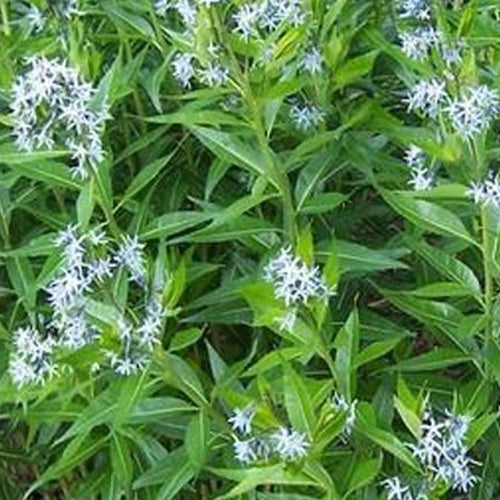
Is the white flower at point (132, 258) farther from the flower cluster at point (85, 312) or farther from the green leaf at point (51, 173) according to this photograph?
the green leaf at point (51, 173)

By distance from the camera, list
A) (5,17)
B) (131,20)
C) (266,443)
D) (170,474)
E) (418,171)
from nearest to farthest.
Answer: (266,443)
(418,171)
(170,474)
(131,20)
(5,17)

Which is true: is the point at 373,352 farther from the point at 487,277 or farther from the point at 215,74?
the point at 215,74

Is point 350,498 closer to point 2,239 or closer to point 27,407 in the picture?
point 27,407

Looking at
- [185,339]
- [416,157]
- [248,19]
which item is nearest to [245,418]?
[185,339]

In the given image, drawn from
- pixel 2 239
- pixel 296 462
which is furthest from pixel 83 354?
pixel 2 239

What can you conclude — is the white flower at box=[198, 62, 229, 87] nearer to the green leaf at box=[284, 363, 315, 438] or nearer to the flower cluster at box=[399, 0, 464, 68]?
the flower cluster at box=[399, 0, 464, 68]

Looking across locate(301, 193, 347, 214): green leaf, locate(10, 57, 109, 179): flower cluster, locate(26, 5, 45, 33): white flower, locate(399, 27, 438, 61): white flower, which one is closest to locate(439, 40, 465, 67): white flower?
locate(399, 27, 438, 61): white flower
